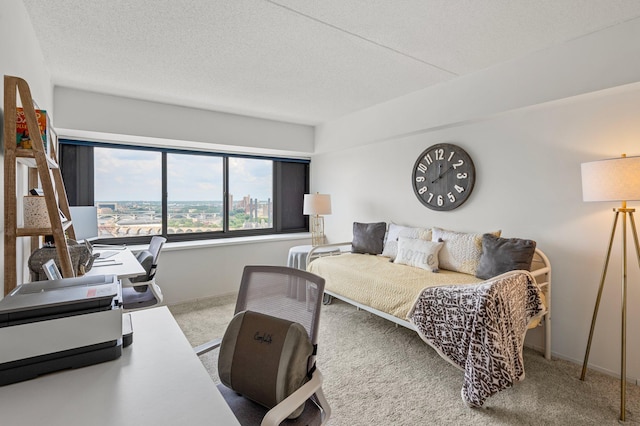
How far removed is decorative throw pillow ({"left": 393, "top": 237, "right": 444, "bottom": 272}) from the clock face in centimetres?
47

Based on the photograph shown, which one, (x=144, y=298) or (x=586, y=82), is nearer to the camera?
(x=586, y=82)

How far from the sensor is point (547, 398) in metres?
2.09

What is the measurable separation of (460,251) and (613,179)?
50.8 inches

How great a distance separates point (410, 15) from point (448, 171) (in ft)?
5.80

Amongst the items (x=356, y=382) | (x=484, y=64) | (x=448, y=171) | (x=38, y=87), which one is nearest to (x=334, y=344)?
(x=356, y=382)

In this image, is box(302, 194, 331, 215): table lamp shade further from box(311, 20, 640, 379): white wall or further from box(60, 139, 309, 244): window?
box(311, 20, 640, 379): white wall

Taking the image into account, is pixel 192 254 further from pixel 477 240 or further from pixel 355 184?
pixel 477 240

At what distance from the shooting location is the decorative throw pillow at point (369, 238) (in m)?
3.93

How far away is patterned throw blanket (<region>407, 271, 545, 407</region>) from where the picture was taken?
195cm

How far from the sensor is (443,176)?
3.44 metres

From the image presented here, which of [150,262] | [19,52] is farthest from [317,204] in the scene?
[19,52]

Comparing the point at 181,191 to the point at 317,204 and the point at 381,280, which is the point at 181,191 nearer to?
the point at 317,204

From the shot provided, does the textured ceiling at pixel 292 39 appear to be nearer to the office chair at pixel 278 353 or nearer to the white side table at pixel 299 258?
the office chair at pixel 278 353

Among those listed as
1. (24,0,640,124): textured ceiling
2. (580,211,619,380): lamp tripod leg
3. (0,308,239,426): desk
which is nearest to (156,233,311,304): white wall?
(24,0,640,124): textured ceiling
